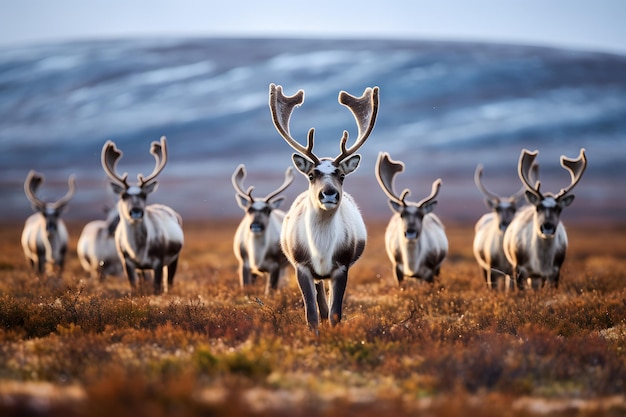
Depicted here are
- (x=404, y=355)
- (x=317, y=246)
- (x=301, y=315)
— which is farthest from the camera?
(x=301, y=315)

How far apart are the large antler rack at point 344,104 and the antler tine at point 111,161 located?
4045 millimetres

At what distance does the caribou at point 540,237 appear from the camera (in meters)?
10.8

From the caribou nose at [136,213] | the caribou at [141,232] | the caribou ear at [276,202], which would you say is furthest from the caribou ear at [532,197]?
the caribou nose at [136,213]

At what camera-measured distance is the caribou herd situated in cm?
755

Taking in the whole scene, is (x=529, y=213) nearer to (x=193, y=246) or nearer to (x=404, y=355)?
(x=404, y=355)

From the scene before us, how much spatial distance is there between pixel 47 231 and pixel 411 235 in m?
9.48

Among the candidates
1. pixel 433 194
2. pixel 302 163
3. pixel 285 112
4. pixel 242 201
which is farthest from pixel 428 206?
pixel 302 163

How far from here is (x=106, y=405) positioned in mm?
4070

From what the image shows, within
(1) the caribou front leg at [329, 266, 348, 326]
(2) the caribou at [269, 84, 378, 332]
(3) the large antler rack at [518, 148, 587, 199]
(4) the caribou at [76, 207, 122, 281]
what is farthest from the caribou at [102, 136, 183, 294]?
(3) the large antler rack at [518, 148, 587, 199]

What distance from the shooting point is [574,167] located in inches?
452

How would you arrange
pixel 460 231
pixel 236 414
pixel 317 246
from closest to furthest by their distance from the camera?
pixel 236 414 → pixel 317 246 → pixel 460 231

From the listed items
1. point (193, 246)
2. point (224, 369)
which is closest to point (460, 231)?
point (193, 246)

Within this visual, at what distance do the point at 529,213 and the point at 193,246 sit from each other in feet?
57.7

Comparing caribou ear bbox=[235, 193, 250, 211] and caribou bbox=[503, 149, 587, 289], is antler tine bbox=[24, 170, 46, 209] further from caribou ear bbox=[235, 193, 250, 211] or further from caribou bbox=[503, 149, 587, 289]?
caribou bbox=[503, 149, 587, 289]
